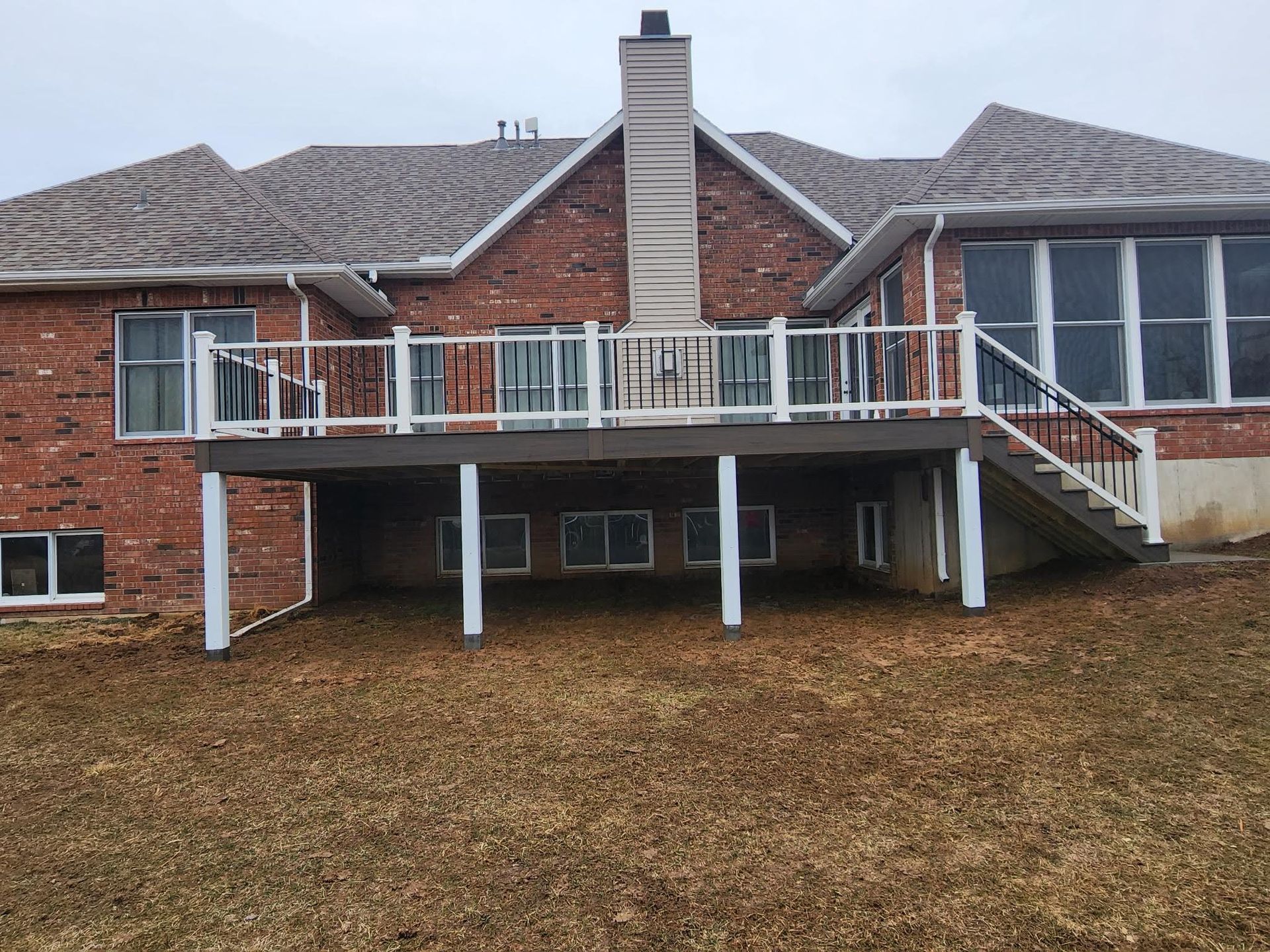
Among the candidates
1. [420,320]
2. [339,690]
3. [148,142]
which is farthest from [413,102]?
[339,690]

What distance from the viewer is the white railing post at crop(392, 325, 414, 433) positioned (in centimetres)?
733

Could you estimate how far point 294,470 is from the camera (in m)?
7.80

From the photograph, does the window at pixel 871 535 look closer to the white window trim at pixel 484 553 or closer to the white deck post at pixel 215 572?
the white window trim at pixel 484 553

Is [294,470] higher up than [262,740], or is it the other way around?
[294,470]

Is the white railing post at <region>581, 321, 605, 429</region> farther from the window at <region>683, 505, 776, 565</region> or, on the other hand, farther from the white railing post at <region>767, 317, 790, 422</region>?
the window at <region>683, 505, 776, 565</region>

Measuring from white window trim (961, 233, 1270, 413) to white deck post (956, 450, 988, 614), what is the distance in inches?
90.4

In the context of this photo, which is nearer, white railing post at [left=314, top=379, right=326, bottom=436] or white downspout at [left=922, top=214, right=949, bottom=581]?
white railing post at [left=314, top=379, right=326, bottom=436]

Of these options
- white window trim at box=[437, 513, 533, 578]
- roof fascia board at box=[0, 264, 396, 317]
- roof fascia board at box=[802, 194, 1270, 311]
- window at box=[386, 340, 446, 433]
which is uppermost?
roof fascia board at box=[802, 194, 1270, 311]

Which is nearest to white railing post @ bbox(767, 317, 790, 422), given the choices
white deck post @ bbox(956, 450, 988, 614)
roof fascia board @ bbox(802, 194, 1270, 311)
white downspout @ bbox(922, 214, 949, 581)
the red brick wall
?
white deck post @ bbox(956, 450, 988, 614)

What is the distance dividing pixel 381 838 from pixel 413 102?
104179 millimetres

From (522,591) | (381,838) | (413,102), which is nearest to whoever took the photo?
(381,838)

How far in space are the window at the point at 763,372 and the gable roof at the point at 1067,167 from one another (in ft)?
9.43

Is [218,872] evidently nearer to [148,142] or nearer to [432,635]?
[432,635]

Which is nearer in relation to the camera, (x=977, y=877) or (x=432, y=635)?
(x=977, y=877)
